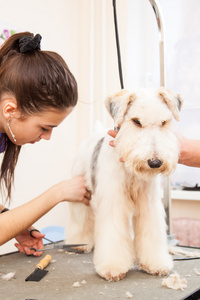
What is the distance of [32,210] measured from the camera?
1.25 m

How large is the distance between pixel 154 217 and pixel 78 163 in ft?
1.83

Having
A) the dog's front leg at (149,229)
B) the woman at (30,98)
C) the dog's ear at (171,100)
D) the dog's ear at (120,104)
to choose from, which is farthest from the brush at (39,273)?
the dog's ear at (171,100)

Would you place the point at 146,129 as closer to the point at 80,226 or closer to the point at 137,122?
the point at 137,122

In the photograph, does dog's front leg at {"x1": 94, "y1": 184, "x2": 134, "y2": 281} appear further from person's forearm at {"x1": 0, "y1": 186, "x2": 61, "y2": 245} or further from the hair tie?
the hair tie

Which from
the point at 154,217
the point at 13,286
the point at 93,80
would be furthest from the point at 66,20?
the point at 13,286

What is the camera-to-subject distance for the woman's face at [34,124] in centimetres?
125

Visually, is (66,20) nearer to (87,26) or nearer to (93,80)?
(87,26)

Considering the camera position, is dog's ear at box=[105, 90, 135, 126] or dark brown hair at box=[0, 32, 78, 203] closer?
dark brown hair at box=[0, 32, 78, 203]

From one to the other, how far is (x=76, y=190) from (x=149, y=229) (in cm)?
36

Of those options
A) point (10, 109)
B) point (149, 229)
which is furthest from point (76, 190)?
point (10, 109)

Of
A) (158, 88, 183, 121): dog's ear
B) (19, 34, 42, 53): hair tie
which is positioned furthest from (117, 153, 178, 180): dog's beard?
(19, 34, 42, 53): hair tie

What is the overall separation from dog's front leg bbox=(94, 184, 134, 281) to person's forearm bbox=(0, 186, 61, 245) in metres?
0.21

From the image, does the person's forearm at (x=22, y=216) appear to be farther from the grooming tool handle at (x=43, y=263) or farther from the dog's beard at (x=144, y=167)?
the dog's beard at (x=144, y=167)

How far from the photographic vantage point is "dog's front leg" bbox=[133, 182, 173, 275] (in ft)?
4.39
